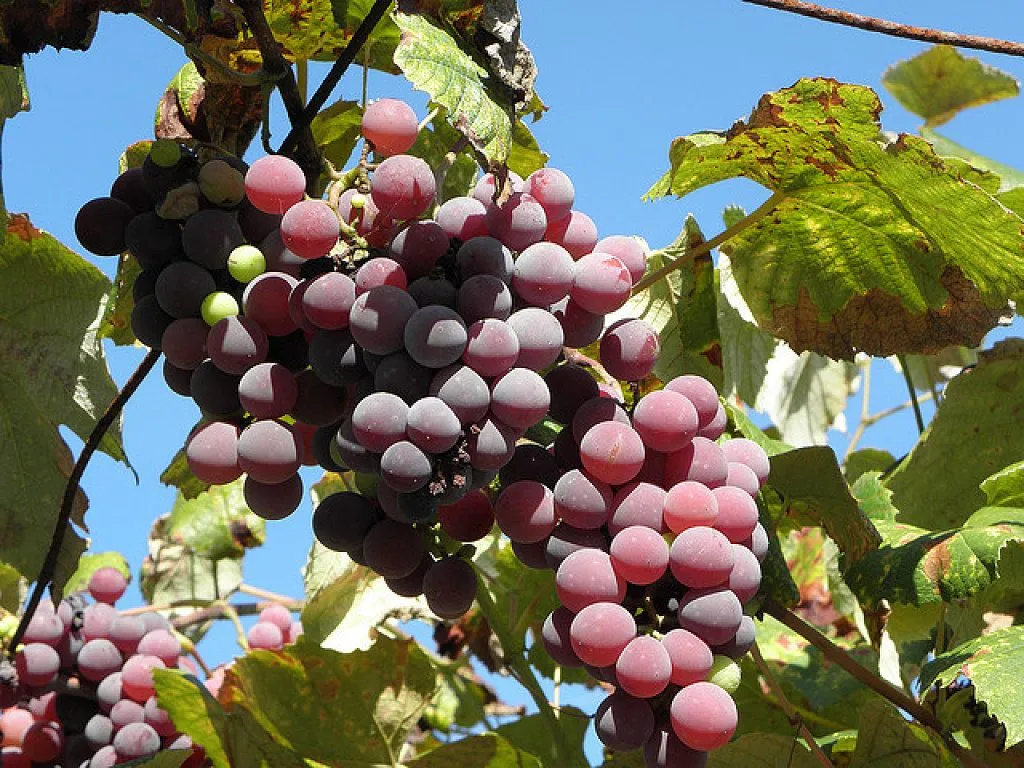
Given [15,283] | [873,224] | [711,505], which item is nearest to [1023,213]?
[873,224]

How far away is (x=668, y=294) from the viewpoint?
2.16 metres

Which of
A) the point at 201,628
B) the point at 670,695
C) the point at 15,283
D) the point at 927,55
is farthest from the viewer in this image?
the point at 927,55

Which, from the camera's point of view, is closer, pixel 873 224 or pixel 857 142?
pixel 857 142

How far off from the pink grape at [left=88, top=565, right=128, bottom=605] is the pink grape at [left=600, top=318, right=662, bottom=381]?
57.0 inches

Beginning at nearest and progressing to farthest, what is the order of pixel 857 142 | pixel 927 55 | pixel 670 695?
pixel 670 695, pixel 857 142, pixel 927 55

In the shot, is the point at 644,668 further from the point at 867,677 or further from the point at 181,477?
the point at 181,477

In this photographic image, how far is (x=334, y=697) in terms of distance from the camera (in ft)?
6.54

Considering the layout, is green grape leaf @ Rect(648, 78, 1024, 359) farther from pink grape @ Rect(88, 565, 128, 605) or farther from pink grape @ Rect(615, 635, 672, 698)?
pink grape @ Rect(88, 565, 128, 605)

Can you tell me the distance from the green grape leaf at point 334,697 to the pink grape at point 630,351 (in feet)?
2.62

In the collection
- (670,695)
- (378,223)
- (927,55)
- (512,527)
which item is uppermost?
(927,55)

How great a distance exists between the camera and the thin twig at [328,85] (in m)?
1.43

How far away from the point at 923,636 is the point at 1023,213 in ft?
2.58

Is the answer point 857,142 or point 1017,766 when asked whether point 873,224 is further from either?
point 1017,766

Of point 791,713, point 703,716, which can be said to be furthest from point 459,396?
point 791,713
